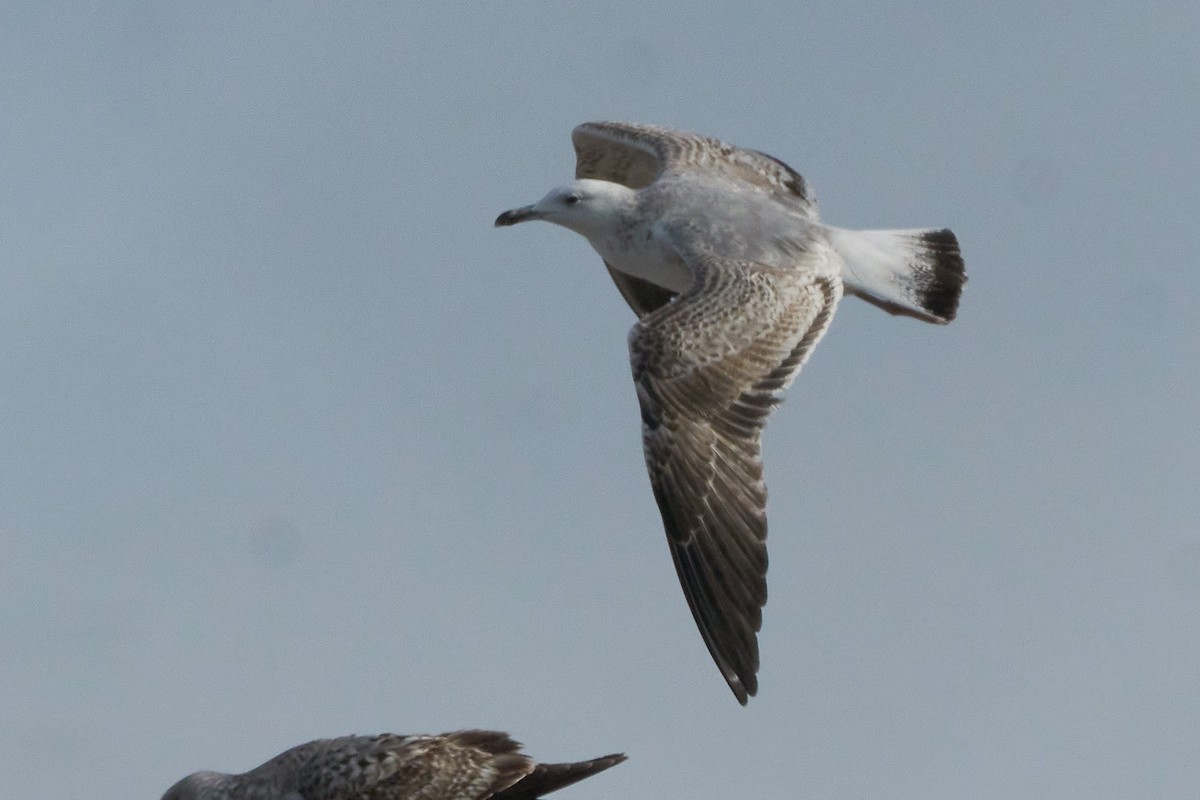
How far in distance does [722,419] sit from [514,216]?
410cm

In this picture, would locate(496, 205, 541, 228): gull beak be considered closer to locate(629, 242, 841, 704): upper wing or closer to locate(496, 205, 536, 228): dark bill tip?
locate(496, 205, 536, 228): dark bill tip

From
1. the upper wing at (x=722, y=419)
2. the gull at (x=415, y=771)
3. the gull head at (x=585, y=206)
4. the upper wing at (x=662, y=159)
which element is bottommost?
the gull at (x=415, y=771)

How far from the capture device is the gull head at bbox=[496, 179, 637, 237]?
21266 millimetres

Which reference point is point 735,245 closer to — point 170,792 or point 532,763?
point 532,763

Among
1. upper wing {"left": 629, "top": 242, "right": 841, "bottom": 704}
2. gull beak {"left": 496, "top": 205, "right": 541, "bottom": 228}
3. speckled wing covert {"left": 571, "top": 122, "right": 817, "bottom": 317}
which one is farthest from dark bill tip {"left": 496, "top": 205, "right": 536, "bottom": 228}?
upper wing {"left": 629, "top": 242, "right": 841, "bottom": 704}

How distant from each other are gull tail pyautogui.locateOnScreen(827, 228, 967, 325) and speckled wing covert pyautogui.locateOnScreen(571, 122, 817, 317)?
925 mm

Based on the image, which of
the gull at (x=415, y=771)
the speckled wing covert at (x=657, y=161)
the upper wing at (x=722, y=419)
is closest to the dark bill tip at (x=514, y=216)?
the speckled wing covert at (x=657, y=161)

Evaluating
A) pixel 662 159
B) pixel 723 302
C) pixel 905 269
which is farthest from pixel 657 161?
pixel 723 302

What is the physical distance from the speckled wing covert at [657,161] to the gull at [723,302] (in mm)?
20

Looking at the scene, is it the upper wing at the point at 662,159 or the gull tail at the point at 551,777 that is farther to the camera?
the upper wing at the point at 662,159

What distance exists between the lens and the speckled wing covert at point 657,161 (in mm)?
22516

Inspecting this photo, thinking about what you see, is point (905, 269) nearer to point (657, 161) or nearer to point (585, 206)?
point (585, 206)

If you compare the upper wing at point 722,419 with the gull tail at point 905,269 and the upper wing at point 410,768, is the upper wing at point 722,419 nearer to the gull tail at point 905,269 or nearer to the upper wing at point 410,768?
the gull tail at point 905,269

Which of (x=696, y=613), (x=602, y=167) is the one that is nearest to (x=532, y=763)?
(x=696, y=613)
